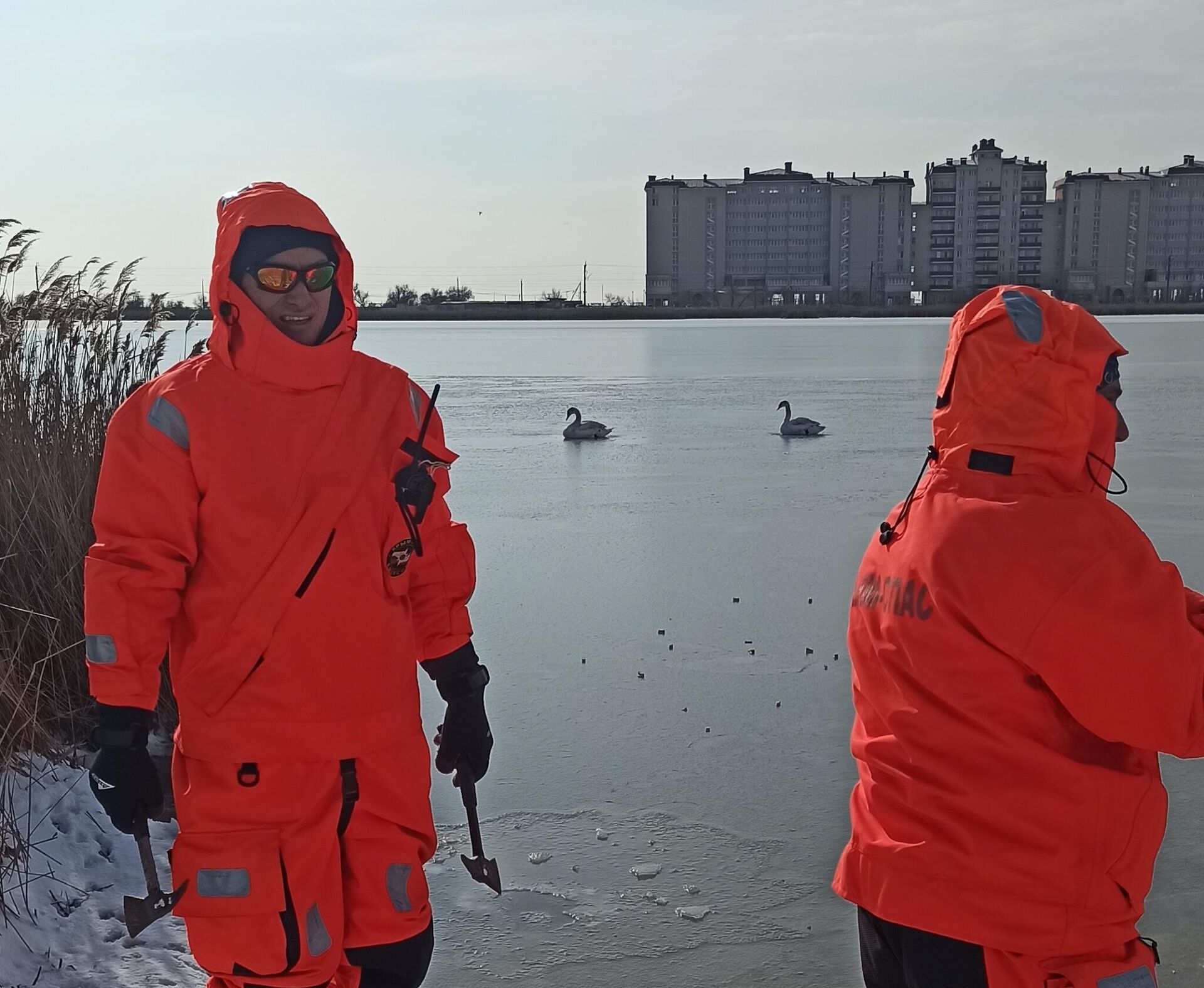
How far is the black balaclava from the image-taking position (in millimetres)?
2217

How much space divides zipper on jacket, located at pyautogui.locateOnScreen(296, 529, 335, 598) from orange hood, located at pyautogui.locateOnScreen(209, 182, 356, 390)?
27cm

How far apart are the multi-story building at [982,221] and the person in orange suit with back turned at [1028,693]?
357ft

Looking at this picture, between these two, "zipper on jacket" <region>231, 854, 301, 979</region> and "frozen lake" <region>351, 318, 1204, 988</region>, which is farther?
"frozen lake" <region>351, 318, 1204, 988</region>

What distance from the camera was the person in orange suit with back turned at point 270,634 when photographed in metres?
1.99

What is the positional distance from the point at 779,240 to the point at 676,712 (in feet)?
353

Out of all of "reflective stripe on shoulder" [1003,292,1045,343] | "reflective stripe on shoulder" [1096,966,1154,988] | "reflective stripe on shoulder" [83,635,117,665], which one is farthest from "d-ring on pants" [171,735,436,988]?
"reflective stripe on shoulder" [1003,292,1045,343]

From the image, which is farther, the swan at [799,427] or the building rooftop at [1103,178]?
the building rooftop at [1103,178]

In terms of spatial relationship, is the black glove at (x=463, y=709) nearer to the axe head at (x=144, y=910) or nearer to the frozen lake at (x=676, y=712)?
the axe head at (x=144, y=910)

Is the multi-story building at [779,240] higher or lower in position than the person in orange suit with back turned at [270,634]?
higher

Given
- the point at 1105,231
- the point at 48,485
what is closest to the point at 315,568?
the point at 48,485

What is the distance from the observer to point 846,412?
16.4 m

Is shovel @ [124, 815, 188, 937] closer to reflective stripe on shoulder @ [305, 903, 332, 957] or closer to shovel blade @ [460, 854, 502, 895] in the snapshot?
reflective stripe on shoulder @ [305, 903, 332, 957]

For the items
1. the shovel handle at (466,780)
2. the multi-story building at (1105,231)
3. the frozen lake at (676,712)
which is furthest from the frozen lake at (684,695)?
the multi-story building at (1105,231)

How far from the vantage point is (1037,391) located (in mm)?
1736
